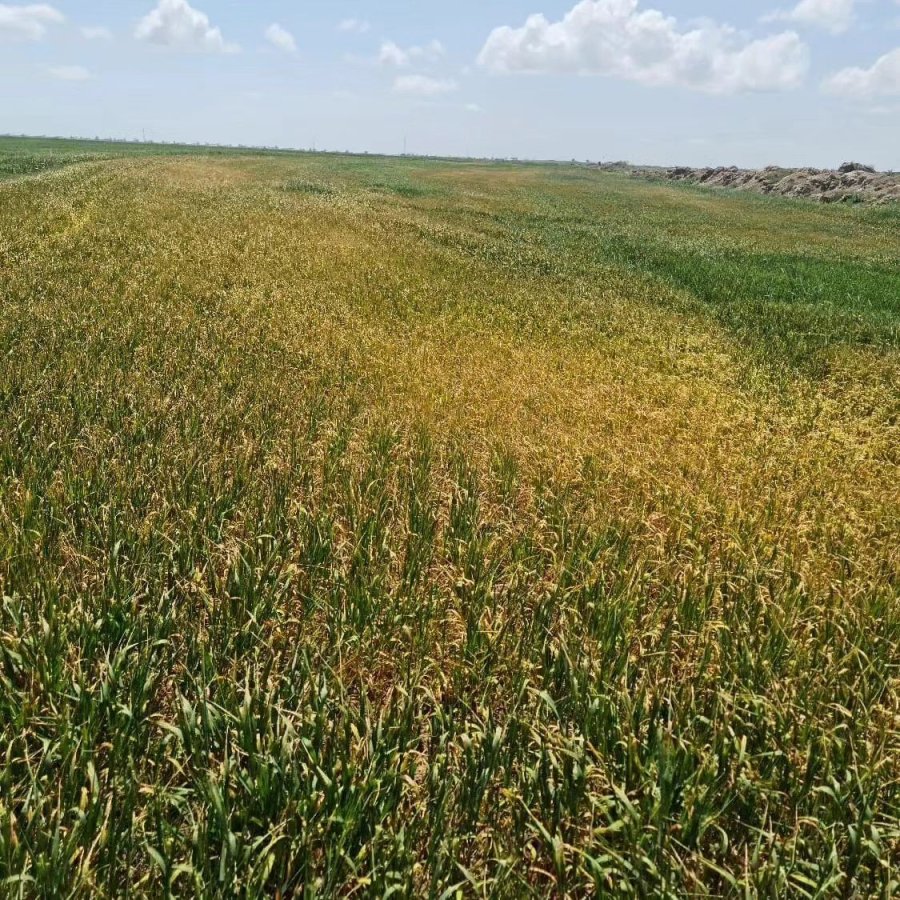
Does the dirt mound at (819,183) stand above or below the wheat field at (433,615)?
above

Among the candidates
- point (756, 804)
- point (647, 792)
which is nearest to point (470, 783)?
point (647, 792)

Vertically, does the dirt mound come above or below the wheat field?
above

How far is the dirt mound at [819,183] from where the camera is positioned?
200 ft

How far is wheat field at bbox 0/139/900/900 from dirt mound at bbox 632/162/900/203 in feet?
205

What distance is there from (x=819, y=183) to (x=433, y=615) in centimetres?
8119

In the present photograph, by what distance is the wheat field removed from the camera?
257 centimetres

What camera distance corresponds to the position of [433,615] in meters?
3.94

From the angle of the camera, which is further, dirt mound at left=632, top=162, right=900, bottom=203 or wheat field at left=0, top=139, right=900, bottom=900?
dirt mound at left=632, top=162, right=900, bottom=203

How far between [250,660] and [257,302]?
9.10m

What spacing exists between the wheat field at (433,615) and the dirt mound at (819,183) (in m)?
62.5

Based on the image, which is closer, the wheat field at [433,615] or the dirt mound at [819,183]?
the wheat field at [433,615]

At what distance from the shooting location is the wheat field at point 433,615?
8.43 ft

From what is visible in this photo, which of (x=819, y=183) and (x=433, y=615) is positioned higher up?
(x=819, y=183)

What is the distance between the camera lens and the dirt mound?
60.9 m
